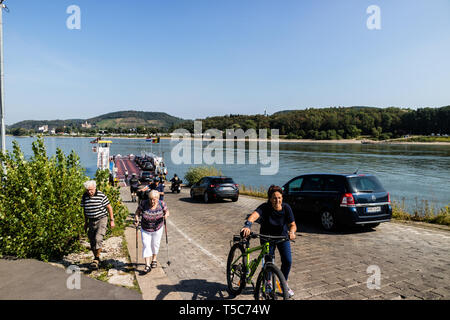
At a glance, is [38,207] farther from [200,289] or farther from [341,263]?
[341,263]

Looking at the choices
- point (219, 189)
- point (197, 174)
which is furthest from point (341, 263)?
point (197, 174)

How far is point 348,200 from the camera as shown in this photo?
28.1 feet

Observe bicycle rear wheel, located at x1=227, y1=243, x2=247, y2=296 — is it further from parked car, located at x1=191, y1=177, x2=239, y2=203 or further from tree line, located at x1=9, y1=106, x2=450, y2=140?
tree line, located at x1=9, y1=106, x2=450, y2=140

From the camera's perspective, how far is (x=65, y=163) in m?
7.20

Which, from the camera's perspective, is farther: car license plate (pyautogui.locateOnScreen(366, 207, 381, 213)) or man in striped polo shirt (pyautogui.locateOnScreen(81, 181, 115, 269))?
car license plate (pyautogui.locateOnScreen(366, 207, 381, 213))

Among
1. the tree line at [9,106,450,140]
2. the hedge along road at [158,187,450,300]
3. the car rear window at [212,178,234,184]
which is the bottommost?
the hedge along road at [158,187,450,300]

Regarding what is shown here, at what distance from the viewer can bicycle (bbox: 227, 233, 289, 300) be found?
12.7 feet

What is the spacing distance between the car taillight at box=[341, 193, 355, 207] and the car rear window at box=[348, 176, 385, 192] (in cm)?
26

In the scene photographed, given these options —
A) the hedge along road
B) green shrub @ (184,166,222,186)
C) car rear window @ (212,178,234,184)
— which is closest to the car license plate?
the hedge along road

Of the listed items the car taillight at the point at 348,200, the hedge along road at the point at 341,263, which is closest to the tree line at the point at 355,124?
the car taillight at the point at 348,200

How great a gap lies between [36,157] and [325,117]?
174178mm

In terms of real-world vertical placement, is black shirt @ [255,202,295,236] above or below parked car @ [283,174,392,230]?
above

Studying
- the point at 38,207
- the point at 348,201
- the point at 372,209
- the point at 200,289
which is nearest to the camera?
the point at 200,289

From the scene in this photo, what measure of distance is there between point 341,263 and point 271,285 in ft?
9.37
